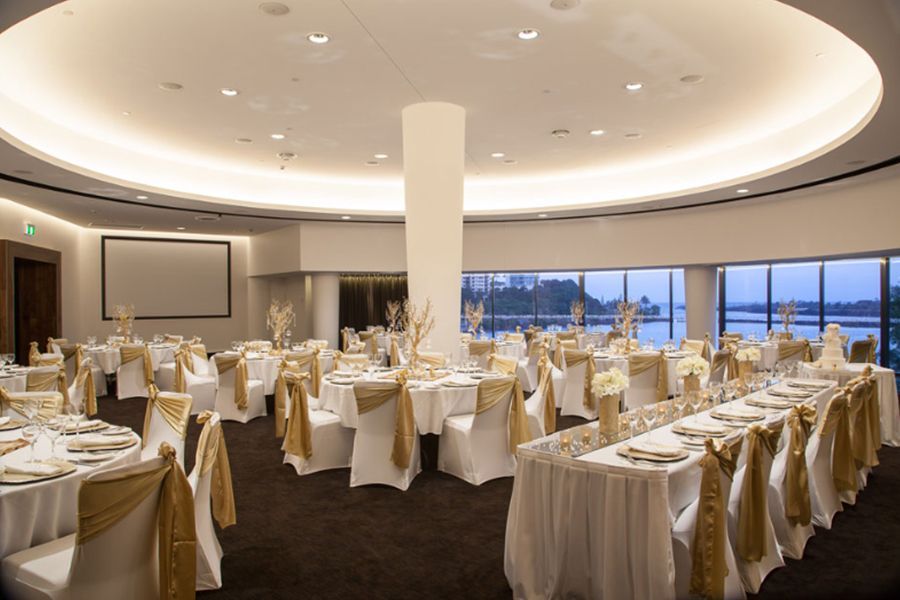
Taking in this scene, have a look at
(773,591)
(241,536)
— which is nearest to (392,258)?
(241,536)

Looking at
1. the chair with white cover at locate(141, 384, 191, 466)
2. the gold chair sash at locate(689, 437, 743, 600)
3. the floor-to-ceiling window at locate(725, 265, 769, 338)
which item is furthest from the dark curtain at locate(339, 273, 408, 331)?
the gold chair sash at locate(689, 437, 743, 600)

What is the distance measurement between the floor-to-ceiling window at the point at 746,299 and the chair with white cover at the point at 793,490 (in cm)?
1113

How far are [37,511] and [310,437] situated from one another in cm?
286

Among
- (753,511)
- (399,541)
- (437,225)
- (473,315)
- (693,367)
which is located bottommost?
(399,541)

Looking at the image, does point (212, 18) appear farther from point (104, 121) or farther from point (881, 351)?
point (881, 351)

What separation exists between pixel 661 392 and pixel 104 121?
844cm

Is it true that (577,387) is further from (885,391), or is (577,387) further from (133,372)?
(133,372)

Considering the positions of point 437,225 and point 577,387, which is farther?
point 577,387

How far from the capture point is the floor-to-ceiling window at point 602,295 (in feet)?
53.3

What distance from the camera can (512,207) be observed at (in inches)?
540

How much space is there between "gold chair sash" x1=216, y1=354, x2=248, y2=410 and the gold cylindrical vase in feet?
18.5

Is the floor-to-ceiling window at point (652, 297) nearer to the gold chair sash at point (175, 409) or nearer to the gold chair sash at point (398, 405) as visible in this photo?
the gold chair sash at point (398, 405)

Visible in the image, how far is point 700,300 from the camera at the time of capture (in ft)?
46.2

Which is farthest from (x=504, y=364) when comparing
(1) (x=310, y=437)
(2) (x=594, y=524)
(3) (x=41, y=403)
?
(3) (x=41, y=403)
